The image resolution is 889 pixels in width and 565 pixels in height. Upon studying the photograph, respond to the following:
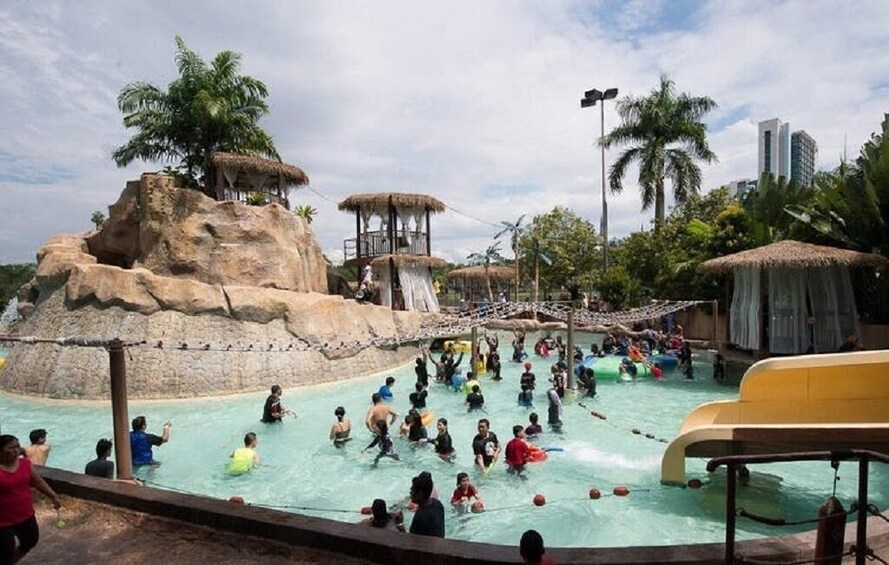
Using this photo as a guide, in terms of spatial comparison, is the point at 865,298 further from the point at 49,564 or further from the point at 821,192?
the point at 49,564

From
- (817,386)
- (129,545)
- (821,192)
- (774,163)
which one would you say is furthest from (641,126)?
(774,163)

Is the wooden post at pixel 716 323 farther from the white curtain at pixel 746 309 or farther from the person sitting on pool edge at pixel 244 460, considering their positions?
the person sitting on pool edge at pixel 244 460

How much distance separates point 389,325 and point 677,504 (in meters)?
13.6

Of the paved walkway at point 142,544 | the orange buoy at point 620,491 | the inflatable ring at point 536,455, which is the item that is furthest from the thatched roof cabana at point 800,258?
the paved walkway at point 142,544

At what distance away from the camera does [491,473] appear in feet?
30.7

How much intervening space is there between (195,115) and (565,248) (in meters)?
22.8

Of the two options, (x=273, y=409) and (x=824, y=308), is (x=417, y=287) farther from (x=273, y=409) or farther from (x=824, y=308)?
(x=824, y=308)

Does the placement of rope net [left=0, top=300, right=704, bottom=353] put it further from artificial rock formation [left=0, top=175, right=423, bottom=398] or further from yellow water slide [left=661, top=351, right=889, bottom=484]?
yellow water slide [left=661, top=351, right=889, bottom=484]

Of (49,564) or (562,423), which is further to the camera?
(562,423)

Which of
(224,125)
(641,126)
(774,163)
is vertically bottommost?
(224,125)

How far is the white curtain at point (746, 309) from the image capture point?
56.1ft

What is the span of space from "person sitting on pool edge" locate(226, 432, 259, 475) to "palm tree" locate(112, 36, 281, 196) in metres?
15.5

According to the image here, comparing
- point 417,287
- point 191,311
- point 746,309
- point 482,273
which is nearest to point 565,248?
point 482,273

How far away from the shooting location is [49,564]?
446cm
